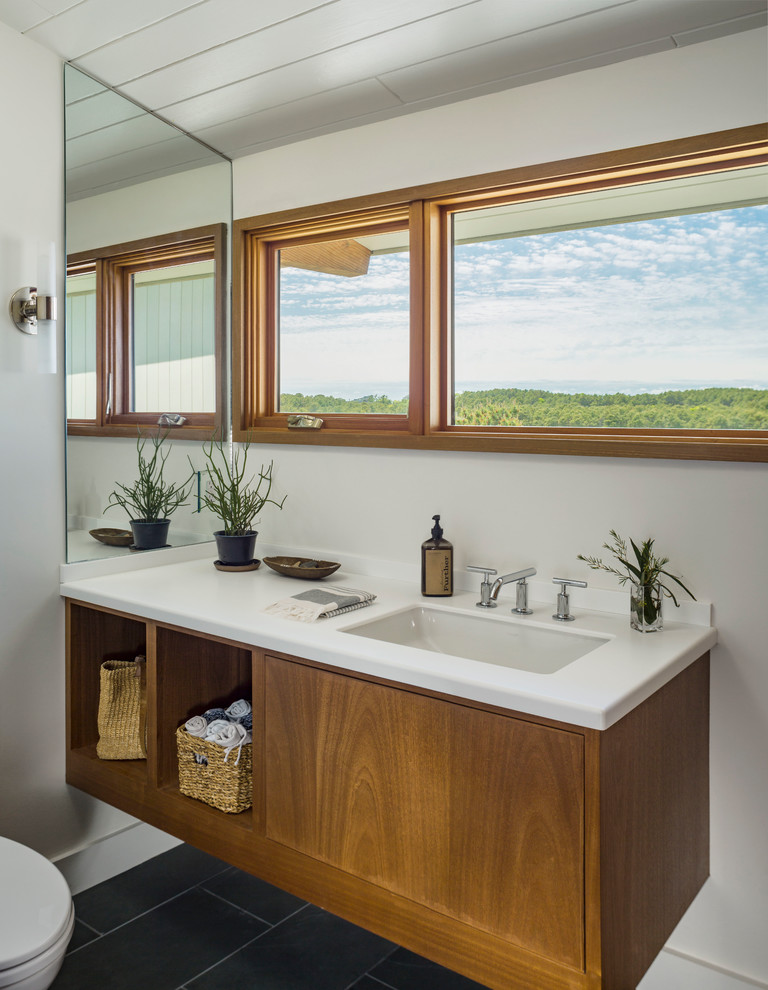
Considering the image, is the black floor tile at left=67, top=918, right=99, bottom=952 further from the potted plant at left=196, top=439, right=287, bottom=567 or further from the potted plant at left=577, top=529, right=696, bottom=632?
the potted plant at left=577, top=529, right=696, bottom=632

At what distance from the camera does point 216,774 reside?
1.95m

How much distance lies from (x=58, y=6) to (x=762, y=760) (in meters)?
2.44

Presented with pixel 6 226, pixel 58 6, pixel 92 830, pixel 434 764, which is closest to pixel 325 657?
pixel 434 764

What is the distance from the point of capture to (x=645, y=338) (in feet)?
6.54

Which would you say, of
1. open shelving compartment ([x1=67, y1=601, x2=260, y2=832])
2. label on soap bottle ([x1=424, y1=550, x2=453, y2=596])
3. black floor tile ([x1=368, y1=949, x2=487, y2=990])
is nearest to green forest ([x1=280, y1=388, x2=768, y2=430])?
label on soap bottle ([x1=424, y1=550, x2=453, y2=596])

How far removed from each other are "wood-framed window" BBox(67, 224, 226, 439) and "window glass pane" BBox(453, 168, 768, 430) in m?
0.90

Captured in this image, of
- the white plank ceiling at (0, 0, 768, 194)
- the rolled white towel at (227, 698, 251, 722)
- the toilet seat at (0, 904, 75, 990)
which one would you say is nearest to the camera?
the toilet seat at (0, 904, 75, 990)

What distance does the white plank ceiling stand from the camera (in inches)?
67.9

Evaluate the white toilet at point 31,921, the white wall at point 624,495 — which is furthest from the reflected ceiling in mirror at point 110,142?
the white toilet at point 31,921

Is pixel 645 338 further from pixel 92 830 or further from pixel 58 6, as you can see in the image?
pixel 92 830

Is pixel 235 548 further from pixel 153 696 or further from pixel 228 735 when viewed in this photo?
pixel 228 735

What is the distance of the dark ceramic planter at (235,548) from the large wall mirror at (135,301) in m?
0.20

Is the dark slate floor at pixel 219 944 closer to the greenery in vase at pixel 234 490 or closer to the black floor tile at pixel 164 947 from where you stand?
the black floor tile at pixel 164 947

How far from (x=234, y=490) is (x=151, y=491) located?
10.5 inches
